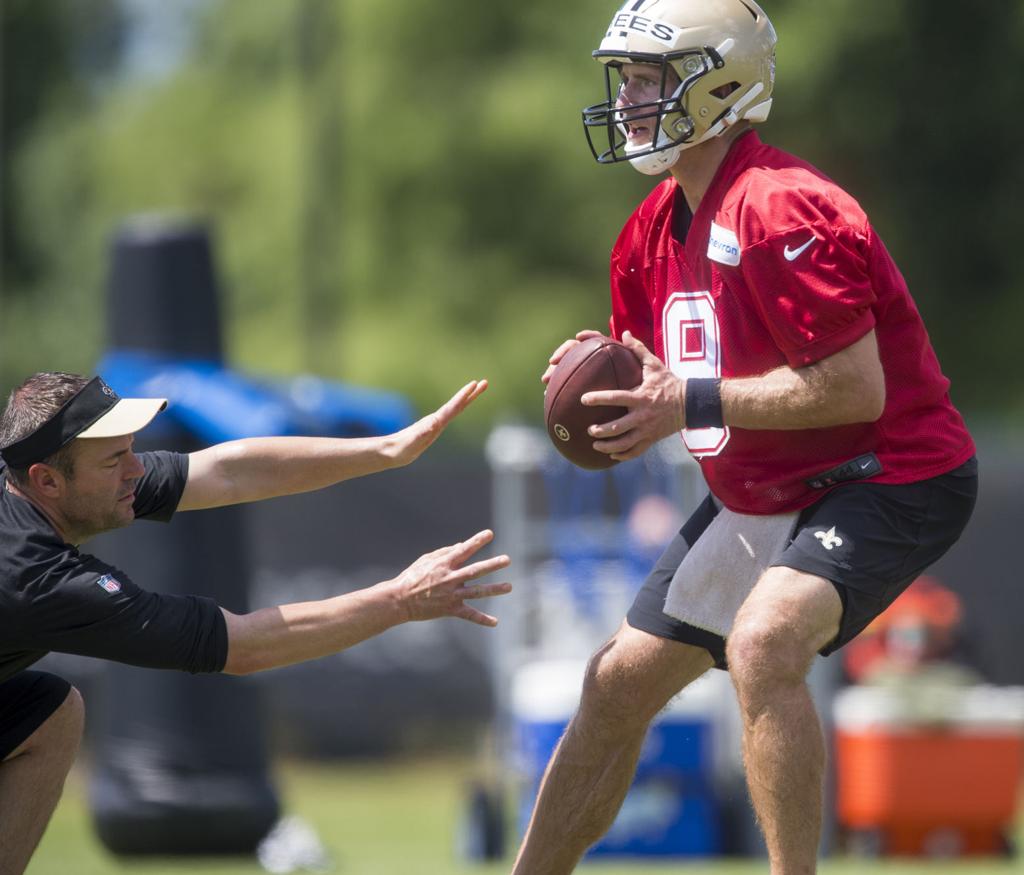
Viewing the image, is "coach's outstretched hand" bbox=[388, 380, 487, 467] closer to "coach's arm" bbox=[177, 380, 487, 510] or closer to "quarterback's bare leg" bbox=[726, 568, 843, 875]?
"coach's arm" bbox=[177, 380, 487, 510]

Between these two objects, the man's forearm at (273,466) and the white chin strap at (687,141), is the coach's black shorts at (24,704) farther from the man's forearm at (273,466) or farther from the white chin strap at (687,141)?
the white chin strap at (687,141)

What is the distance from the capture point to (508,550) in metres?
10.1

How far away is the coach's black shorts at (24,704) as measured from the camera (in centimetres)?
475

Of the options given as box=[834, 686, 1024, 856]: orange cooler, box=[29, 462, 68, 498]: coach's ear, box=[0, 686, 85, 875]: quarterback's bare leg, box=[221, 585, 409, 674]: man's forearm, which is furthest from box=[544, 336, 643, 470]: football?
box=[834, 686, 1024, 856]: orange cooler

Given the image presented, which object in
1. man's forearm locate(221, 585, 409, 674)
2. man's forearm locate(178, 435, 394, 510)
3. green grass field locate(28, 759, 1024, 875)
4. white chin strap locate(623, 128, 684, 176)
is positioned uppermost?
white chin strap locate(623, 128, 684, 176)

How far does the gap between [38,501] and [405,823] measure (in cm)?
626

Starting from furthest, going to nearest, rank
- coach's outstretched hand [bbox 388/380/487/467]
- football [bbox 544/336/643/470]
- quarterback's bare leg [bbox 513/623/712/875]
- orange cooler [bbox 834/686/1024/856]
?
1. orange cooler [bbox 834/686/1024/856]
2. coach's outstretched hand [bbox 388/380/487/467]
3. quarterback's bare leg [bbox 513/623/712/875]
4. football [bbox 544/336/643/470]

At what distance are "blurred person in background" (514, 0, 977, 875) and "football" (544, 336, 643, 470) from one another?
87 millimetres

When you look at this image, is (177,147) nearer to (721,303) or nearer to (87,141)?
(87,141)

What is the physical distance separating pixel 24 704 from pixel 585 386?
1719 mm

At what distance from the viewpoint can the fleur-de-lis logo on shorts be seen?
4277mm

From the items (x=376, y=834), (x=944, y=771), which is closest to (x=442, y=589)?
(x=944, y=771)

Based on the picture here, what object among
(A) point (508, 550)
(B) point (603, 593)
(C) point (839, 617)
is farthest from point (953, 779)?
(C) point (839, 617)

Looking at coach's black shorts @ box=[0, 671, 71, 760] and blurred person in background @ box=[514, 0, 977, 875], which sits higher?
blurred person in background @ box=[514, 0, 977, 875]
